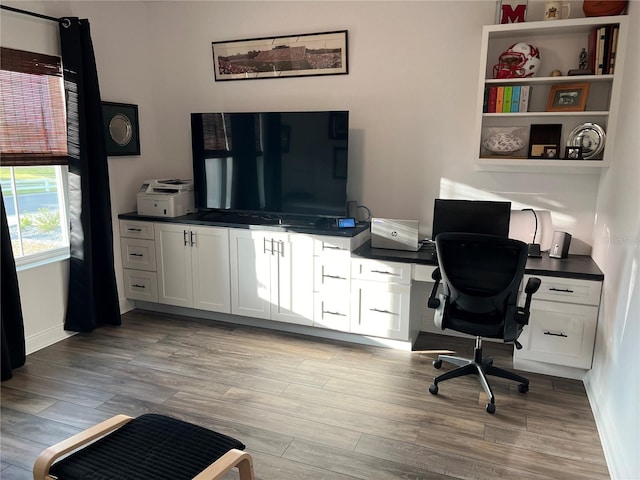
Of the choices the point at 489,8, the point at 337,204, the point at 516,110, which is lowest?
the point at 337,204

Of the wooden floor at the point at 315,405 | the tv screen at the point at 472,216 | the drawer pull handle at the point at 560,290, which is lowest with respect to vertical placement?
the wooden floor at the point at 315,405

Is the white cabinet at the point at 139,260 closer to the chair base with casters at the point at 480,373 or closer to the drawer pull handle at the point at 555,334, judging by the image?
the chair base with casters at the point at 480,373

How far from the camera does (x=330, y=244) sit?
11.3 feet

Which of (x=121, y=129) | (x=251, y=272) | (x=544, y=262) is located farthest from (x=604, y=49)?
(x=121, y=129)

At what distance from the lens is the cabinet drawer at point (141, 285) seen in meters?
4.08

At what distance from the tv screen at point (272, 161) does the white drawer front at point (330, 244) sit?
0.31 meters

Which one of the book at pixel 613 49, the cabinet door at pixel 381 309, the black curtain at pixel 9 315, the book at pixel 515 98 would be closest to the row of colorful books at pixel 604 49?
the book at pixel 613 49

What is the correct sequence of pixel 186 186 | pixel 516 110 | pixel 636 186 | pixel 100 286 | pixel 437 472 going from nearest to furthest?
pixel 437 472 → pixel 636 186 → pixel 516 110 → pixel 100 286 → pixel 186 186

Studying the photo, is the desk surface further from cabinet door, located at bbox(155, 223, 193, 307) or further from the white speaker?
cabinet door, located at bbox(155, 223, 193, 307)

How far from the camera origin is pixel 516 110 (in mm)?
3146

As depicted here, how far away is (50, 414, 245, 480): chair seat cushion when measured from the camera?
1609 mm

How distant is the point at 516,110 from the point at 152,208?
2.98 metres

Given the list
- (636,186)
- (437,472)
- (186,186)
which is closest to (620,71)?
(636,186)

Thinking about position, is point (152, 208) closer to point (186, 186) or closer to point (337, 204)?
point (186, 186)
